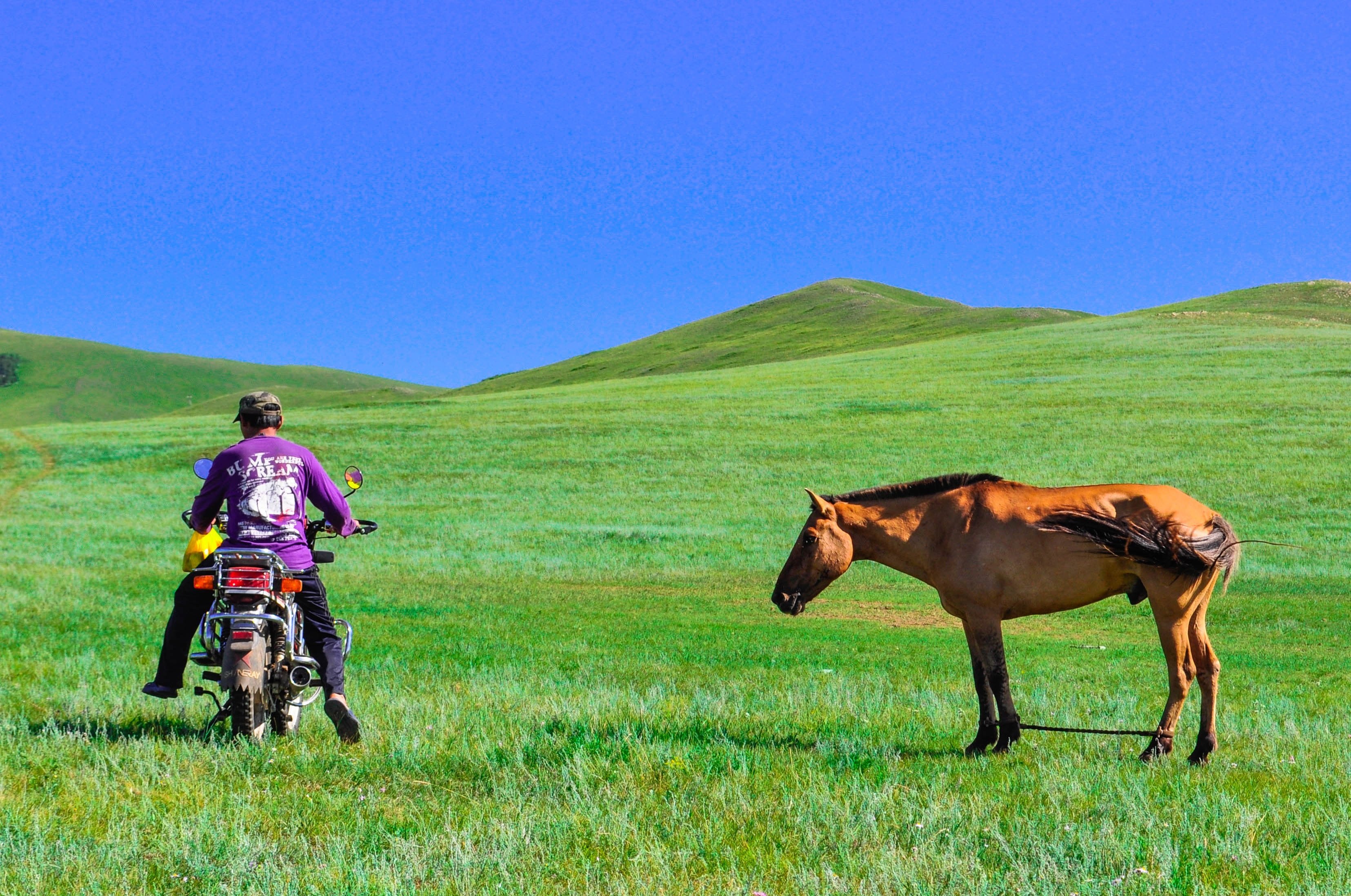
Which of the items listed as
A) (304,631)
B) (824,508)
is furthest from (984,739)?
(304,631)

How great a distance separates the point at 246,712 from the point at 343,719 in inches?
23.3

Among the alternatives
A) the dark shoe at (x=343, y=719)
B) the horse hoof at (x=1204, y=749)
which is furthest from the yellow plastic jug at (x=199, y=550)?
the horse hoof at (x=1204, y=749)

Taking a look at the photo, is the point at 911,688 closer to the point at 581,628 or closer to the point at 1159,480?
the point at 581,628

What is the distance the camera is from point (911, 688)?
10.4m

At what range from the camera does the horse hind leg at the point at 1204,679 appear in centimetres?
684

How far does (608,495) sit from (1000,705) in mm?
25155

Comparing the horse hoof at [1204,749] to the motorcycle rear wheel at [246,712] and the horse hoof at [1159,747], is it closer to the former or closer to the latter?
the horse hoof at [1159,747]

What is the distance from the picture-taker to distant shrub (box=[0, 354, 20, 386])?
188 metres

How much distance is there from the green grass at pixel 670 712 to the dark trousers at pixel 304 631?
458 mm

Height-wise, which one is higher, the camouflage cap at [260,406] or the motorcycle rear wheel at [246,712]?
the camouflage cap at [260,406]

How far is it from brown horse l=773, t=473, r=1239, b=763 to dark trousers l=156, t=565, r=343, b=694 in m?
3.17

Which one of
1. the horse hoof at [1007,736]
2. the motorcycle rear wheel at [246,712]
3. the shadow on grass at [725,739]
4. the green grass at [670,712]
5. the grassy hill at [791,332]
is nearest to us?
the green grass at [670,712]

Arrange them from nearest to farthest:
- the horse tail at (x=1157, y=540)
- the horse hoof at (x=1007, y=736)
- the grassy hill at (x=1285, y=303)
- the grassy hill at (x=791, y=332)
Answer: the horse tail at (x=1157, y=540) < the horse hoof at (x=1007, y=736) < the grassy hill at (x=1285, y=303) < the grassy hill at (x=791, y=332)

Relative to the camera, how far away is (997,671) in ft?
23.4
